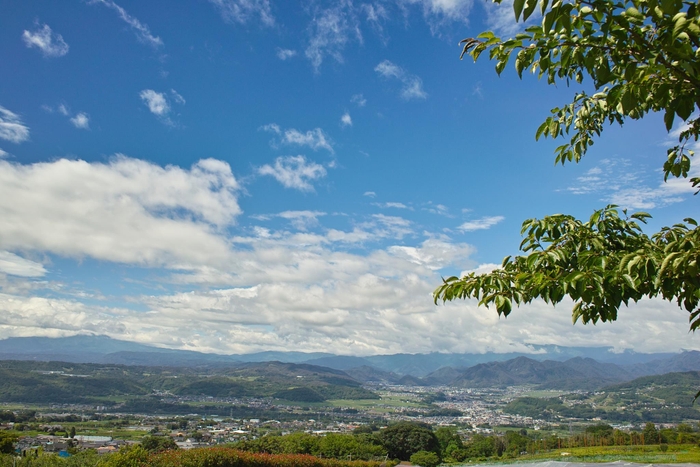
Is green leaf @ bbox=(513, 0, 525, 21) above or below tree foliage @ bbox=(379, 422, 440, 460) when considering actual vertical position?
above

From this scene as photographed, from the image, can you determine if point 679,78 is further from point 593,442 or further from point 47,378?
point 47,378

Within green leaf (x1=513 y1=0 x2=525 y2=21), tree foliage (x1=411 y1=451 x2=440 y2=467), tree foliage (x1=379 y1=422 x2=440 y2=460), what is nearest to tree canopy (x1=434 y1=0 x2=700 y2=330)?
green leaf (x1=513 y1=0 x2=525 y2=21)

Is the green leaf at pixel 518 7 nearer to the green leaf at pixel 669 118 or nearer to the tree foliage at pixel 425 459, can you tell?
the green leaf at pixel 669 118

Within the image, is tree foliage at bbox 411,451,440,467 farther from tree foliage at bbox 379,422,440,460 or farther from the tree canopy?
the tree canopy

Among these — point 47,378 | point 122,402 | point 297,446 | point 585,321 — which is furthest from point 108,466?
point 47,378

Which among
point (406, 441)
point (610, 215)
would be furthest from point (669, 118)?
point (406, 441)

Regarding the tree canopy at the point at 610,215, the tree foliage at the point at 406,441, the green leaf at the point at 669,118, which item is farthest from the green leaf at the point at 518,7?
the tree foliage at the point at 406,441

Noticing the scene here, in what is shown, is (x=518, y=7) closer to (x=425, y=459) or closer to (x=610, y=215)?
(x=610, y=215)

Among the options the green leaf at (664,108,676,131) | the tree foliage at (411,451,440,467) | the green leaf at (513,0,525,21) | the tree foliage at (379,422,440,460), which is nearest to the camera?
the green leaf at (513,0,525,21)

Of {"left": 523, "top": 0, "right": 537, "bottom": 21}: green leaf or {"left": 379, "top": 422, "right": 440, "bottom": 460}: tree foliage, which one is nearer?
{"left": 523, "top": 0, "right": 537, "bottom": 21}: green leaf

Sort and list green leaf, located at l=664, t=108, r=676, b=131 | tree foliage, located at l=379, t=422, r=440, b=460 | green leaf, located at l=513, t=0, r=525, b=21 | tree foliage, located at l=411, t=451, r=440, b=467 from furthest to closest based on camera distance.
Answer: tree foliage, located at l=379, t=422, r=440, b=460, tree foliage, located at l=411, t=451, r=440, b=467, green leaf, located at l=664, t=108, r=676, b=131, green leaf, located at l=513, t=0, r=525, b=21

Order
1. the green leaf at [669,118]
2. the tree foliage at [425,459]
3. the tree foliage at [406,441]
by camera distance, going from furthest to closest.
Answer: the tree foliage at [406,441] → the tree foliage at [425,459] → the green leaf at [669,118]

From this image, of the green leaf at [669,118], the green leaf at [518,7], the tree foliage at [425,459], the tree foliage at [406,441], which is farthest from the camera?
the tree foliage at [406,441]

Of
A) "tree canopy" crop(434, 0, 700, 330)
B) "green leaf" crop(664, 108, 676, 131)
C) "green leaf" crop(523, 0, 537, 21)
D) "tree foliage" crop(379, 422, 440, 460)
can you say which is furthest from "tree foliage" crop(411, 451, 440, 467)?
"green leaf" crop(523, 0, 537, 21)
